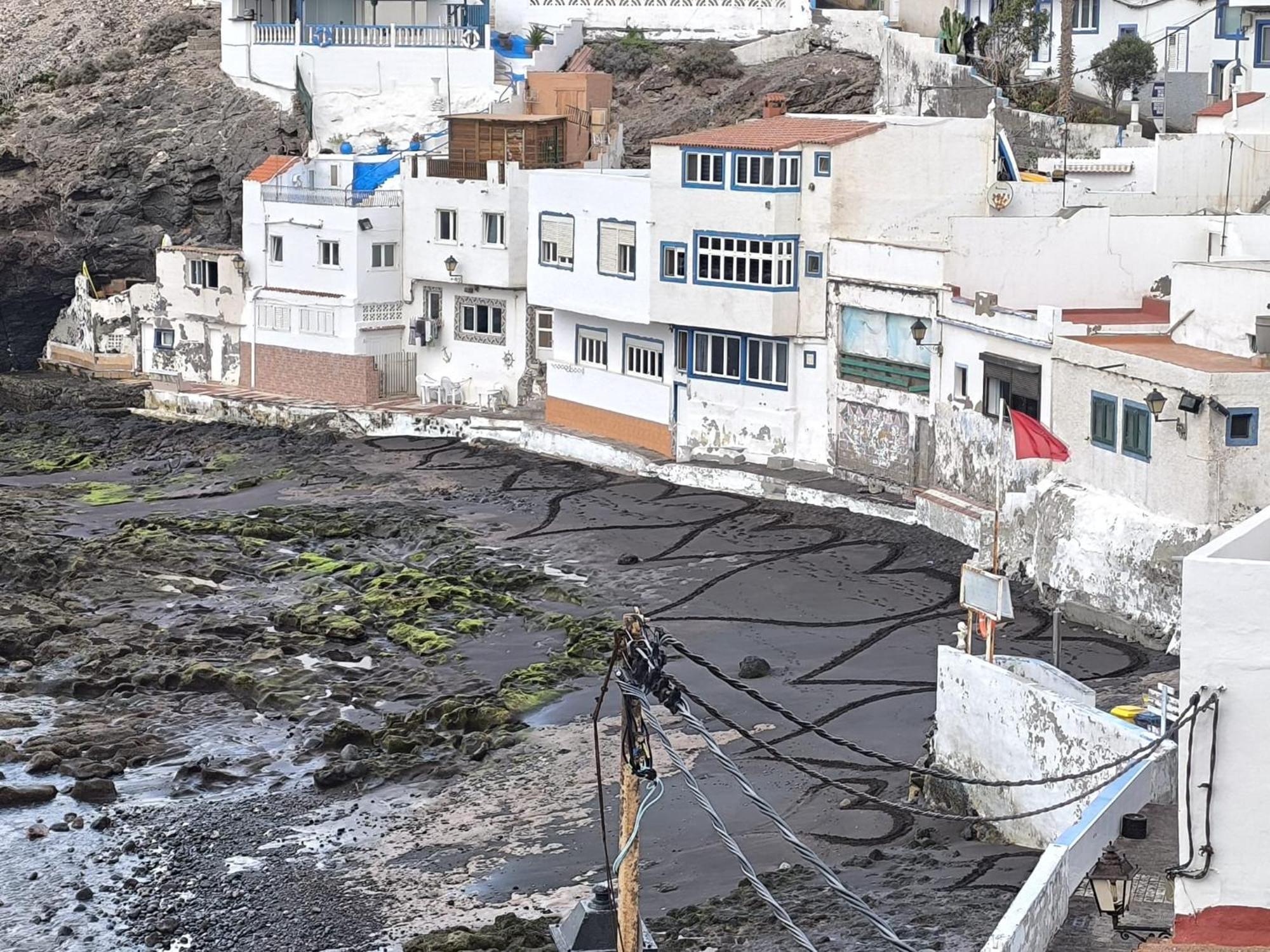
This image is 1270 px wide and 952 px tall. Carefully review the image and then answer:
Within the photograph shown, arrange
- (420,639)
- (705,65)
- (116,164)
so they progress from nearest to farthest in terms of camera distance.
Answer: (420,639) < (116,164) < (705,65)

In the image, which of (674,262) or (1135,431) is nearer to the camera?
(1135,431)

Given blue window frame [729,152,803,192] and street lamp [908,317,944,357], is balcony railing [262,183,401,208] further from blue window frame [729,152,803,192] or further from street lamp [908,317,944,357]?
street lamp [908,317,944,357]

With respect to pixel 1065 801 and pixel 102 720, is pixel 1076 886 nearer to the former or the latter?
pixel 1065 801

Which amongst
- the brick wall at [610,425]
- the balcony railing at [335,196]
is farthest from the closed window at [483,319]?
the brick wall at [610,425]

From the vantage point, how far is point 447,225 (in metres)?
52.0

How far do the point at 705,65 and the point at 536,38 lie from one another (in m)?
5.37

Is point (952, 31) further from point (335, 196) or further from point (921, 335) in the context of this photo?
point (921, 335)

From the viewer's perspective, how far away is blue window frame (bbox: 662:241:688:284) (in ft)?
146

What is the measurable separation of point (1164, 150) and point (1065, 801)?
94.0 feet

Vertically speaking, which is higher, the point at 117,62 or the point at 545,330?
the point at 117,62

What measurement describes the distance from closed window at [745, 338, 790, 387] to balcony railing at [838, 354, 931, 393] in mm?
1367

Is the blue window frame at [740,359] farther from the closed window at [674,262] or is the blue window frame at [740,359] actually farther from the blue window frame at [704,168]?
the blue window frame at [704,168]

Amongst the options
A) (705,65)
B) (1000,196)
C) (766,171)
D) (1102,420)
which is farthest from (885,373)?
(705,65)

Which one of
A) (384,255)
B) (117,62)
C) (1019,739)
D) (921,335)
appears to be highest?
(117,62)
